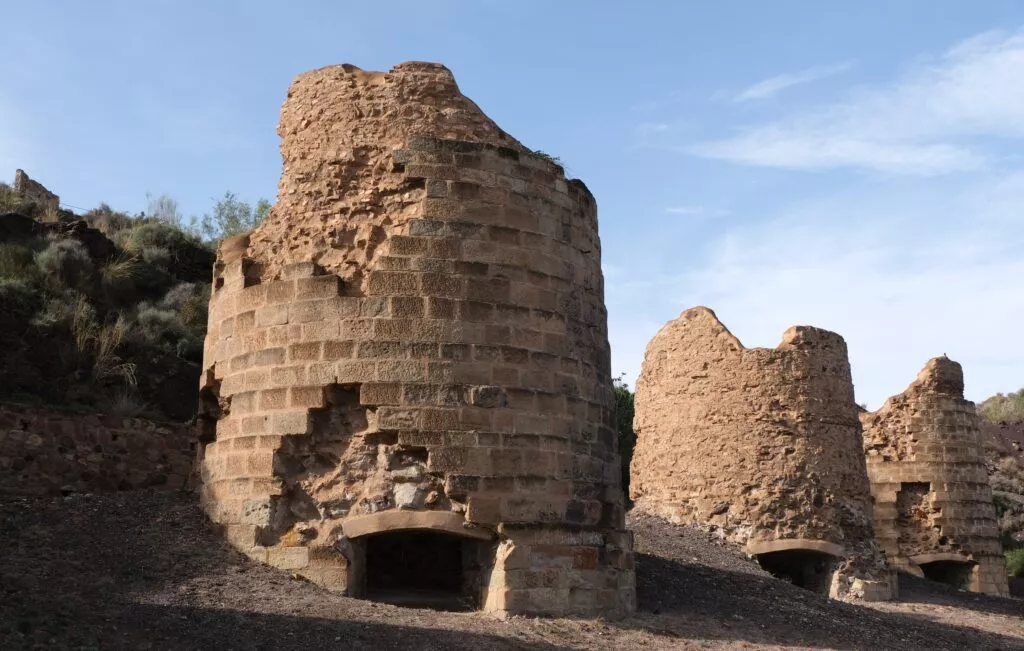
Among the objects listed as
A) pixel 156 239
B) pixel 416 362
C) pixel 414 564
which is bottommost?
pixel 414 564

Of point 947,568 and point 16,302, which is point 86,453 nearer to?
point 16,302

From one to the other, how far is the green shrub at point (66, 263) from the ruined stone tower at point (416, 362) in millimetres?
7739

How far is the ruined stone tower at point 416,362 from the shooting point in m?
8.58

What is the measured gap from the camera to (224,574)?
8.27 meters

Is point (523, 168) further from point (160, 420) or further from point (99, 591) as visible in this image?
point (160, 420)

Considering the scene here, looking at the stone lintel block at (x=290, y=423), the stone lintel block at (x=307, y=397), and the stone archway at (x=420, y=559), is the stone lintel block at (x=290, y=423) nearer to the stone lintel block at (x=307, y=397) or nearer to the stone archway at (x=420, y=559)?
the stone lintel block at (x=307, y=397)

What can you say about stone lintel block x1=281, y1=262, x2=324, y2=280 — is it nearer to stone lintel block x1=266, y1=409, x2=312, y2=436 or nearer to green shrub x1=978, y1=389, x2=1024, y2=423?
stone lintel block x1=266, y1=409, x2=312, y2=436

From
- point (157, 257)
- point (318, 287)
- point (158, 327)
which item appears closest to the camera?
point (318, 287)

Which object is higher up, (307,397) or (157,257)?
(157,257)

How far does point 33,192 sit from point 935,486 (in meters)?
18.7

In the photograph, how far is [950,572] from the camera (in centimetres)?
2019

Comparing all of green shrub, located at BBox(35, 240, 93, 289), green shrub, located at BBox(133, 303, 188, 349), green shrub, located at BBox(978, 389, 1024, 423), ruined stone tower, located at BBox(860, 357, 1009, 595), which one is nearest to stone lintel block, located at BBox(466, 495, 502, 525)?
green shrub, located at BBox(133, 303, 188, 349)

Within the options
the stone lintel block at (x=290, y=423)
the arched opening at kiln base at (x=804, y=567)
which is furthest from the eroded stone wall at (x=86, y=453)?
the arched opening at kiln base at (x=804, y=567)

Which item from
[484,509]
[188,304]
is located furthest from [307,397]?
[188,304]
